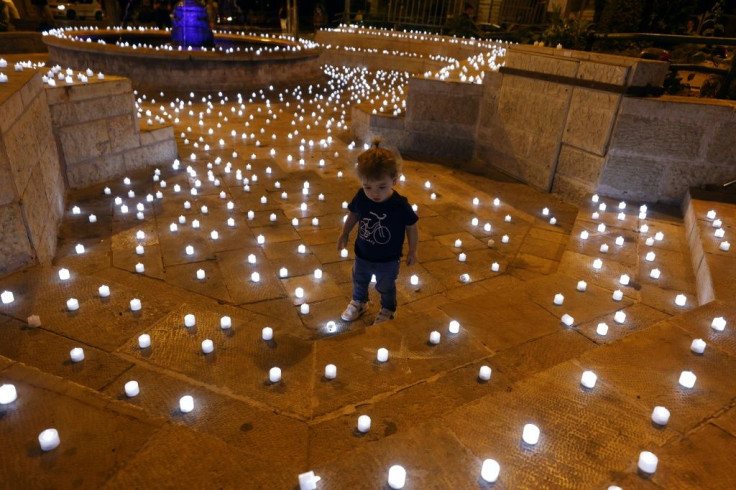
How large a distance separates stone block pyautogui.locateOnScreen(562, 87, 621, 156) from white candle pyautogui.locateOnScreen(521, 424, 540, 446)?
4790mm

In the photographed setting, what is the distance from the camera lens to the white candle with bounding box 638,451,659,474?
205 cm

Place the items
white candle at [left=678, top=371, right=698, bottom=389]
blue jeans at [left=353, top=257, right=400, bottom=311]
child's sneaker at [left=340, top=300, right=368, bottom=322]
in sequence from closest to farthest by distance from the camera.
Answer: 1. white candle at [left=678, top=371, right=698, bottom=389]
2. blue jeans at [left=353, top=257, right=400, bottom=311]
3. child's sneaker at [left=340, top=300, right=368, bottom=322]

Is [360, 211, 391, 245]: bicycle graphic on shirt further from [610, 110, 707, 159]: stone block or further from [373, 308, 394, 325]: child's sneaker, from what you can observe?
[610, 110, 707, 159]: stone block

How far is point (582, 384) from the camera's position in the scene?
265cm

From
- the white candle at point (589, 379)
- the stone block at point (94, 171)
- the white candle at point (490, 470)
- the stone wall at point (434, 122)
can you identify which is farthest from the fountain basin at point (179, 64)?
the white candle at point (490, 470)

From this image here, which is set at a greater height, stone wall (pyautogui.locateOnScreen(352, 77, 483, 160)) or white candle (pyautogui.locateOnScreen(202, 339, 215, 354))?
stone wall (pyautogui.locateOnScreen(352, 77, 483, 160))

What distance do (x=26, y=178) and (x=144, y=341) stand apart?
205 centimetres

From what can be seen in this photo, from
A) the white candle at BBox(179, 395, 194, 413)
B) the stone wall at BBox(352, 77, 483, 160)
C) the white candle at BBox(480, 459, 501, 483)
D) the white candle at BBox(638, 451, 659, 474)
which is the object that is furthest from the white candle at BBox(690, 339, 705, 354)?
the stone wall at BBox(352, 77, 483, 160)

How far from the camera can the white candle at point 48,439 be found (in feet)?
6.73

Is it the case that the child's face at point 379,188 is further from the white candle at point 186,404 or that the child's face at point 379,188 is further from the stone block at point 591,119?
the stone block at point 591,119

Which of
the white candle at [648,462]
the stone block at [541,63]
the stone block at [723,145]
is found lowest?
the white candle at [648,462]

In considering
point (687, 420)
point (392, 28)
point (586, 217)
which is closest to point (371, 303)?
point (687, 420)

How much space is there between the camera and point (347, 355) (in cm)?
323

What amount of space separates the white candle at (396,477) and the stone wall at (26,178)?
3.51 meters
